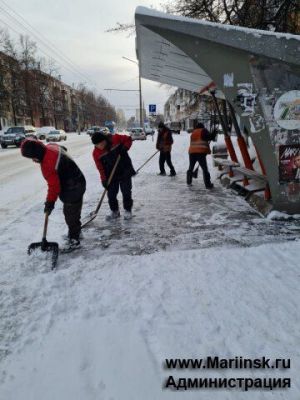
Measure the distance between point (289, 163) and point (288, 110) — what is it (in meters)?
0.79

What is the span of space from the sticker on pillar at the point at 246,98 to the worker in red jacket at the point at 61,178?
272 cm

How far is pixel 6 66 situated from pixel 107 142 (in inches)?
1790

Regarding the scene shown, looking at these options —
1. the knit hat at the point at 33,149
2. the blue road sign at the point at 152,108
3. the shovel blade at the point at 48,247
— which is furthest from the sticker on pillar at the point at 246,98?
the blue road sign at the point at 152,108

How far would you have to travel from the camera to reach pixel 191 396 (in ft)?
7.23

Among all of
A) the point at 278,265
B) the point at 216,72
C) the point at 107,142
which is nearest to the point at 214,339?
the point at 278,265

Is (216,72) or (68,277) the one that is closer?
(68,277)

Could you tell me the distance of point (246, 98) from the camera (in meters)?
5.23

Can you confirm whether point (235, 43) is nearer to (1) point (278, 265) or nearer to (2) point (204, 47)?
(2) point (204, 47)

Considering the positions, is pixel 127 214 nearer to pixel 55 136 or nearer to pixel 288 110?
pixel 288 110

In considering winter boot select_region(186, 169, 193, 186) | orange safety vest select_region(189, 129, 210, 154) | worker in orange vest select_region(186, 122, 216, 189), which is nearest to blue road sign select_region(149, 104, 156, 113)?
winter boot select_region(186, 169, 193, 186)

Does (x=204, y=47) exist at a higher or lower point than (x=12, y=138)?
higher

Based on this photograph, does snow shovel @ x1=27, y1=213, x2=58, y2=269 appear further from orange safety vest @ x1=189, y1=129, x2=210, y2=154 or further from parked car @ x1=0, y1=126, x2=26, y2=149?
parked car @ x1=0, y1=126, x2=26, y2=149

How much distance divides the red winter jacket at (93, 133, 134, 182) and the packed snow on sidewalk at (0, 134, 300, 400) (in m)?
0.97

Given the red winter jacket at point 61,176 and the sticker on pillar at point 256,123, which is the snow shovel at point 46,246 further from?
the sticker on pillar at point 256,123
